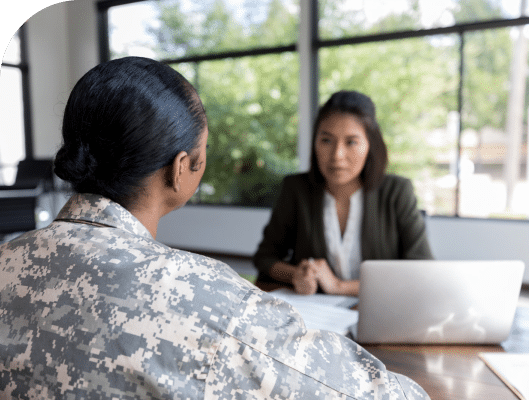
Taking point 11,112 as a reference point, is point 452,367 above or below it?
below

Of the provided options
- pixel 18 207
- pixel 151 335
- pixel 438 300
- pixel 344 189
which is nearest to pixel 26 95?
pixel 18 207

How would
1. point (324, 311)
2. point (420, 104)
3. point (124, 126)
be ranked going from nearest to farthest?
point (124, 126), point (324, 311), point (420, 104)

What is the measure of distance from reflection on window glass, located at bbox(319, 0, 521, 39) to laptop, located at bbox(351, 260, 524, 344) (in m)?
3.56

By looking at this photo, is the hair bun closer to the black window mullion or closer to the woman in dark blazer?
Answer: the woman in dark blazer

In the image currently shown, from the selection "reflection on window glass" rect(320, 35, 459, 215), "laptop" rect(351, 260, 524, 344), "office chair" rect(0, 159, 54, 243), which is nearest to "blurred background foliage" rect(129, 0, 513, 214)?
"reflection on window glass" rect(320, 35, 459, 215)

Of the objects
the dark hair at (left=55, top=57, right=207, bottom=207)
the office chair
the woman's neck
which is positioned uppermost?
the dark hair at (left=55, top=57, right=207, bottom=207)

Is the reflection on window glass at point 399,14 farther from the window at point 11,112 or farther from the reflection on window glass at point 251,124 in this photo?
the window at point 11,112

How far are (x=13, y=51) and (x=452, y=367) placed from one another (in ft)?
22.6

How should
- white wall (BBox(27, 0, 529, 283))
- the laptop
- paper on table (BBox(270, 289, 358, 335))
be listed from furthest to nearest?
white wall (BBox(27, 0, 529, 283)) < paper on table (BBox(270, 289, 358, 335)) < the laptop

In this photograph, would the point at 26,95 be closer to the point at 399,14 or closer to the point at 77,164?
the point at 399,14

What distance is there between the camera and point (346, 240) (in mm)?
1615

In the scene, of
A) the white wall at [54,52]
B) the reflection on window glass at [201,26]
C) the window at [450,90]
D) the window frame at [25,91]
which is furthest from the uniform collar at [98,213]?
the window frame at [25,91]

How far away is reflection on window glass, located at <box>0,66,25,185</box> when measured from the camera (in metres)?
6.02

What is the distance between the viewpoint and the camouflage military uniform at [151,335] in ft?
1.57
